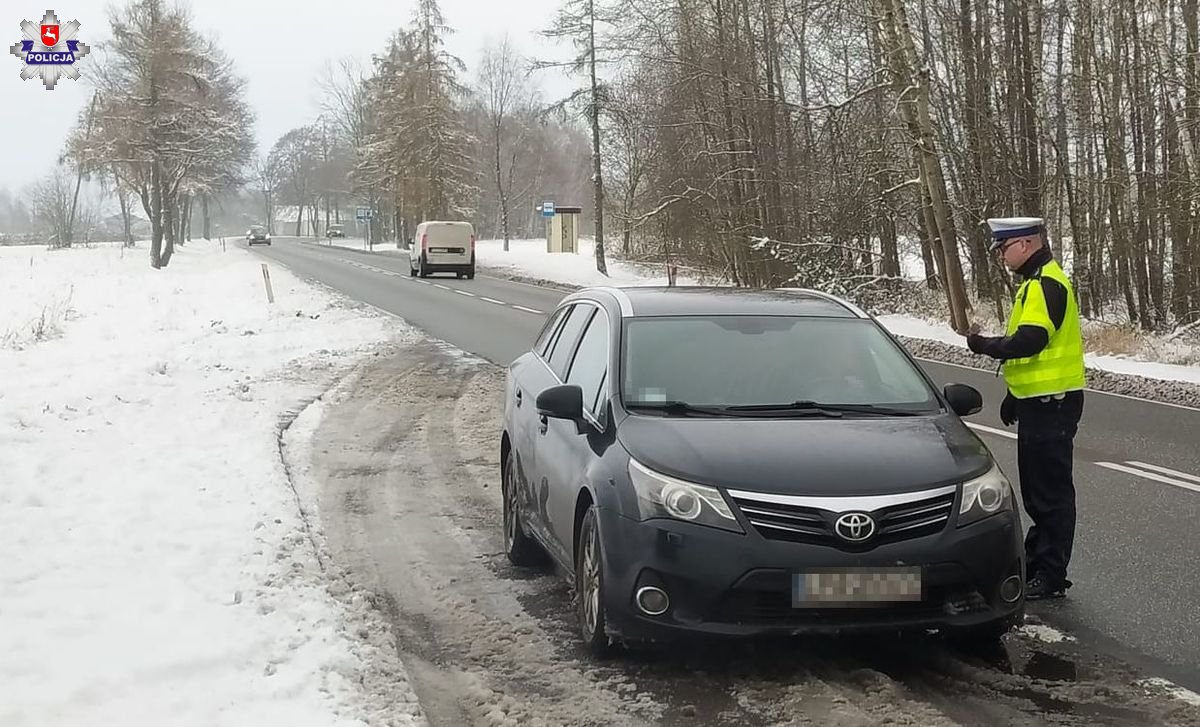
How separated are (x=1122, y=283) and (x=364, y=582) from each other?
1682 centimetres

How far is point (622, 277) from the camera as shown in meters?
41.2

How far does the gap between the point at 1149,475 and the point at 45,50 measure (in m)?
24.2

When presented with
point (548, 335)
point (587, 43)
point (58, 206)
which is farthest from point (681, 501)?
point (58, 206)

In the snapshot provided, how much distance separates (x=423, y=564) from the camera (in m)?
6.17

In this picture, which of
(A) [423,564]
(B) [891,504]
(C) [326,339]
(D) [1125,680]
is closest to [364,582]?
(A) [423,564]

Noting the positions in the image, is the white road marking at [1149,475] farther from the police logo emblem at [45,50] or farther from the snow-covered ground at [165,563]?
the police logo emblem at [45,50]

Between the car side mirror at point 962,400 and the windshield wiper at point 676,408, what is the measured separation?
44.4 inches

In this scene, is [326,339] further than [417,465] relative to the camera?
Yes

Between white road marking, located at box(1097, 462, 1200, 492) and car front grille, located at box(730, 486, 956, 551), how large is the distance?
175 inches

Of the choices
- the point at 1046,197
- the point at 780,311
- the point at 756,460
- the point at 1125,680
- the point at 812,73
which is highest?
the point at 812,73

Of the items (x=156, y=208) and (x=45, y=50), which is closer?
(x=45, y=50)

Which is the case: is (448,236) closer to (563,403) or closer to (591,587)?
(563,403)

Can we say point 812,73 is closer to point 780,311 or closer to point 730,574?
point 780,311

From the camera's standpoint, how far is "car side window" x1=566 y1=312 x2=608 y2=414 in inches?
209
